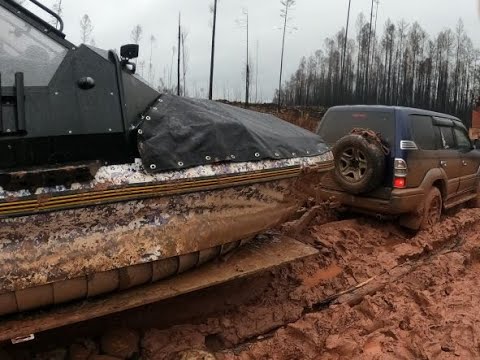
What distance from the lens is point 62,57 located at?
10.5ft

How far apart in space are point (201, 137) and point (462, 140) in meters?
6.03

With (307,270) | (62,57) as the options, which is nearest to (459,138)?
(307,270)

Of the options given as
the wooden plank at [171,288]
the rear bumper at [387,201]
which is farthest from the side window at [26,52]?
the rear bumper at [387,201]

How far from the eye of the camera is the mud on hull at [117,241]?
271cm

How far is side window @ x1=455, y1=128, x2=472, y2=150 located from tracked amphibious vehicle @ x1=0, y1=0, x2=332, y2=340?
5137mm

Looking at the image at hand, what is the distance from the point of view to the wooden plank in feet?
9.20

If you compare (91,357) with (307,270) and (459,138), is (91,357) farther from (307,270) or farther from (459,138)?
(459,138)

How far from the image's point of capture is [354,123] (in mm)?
6621

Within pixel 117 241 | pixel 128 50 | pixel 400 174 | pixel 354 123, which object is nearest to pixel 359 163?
pixel 400 174

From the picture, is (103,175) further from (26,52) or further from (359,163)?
(359,163)

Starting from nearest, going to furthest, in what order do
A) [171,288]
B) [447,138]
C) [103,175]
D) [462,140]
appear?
[103,175] → [171,288] → [447,138] → [462,140]

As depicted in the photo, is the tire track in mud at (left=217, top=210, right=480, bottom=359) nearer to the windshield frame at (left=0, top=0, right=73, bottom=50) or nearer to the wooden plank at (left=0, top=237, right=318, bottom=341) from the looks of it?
the wooden plank at (left=0, top=237, right=318, bottom=341)

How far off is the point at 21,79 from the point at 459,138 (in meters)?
6.88

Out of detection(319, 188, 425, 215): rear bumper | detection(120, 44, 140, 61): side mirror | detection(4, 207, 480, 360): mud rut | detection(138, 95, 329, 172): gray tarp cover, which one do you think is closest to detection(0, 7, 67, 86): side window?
detection(120, 44, 140, 61): side mirror
